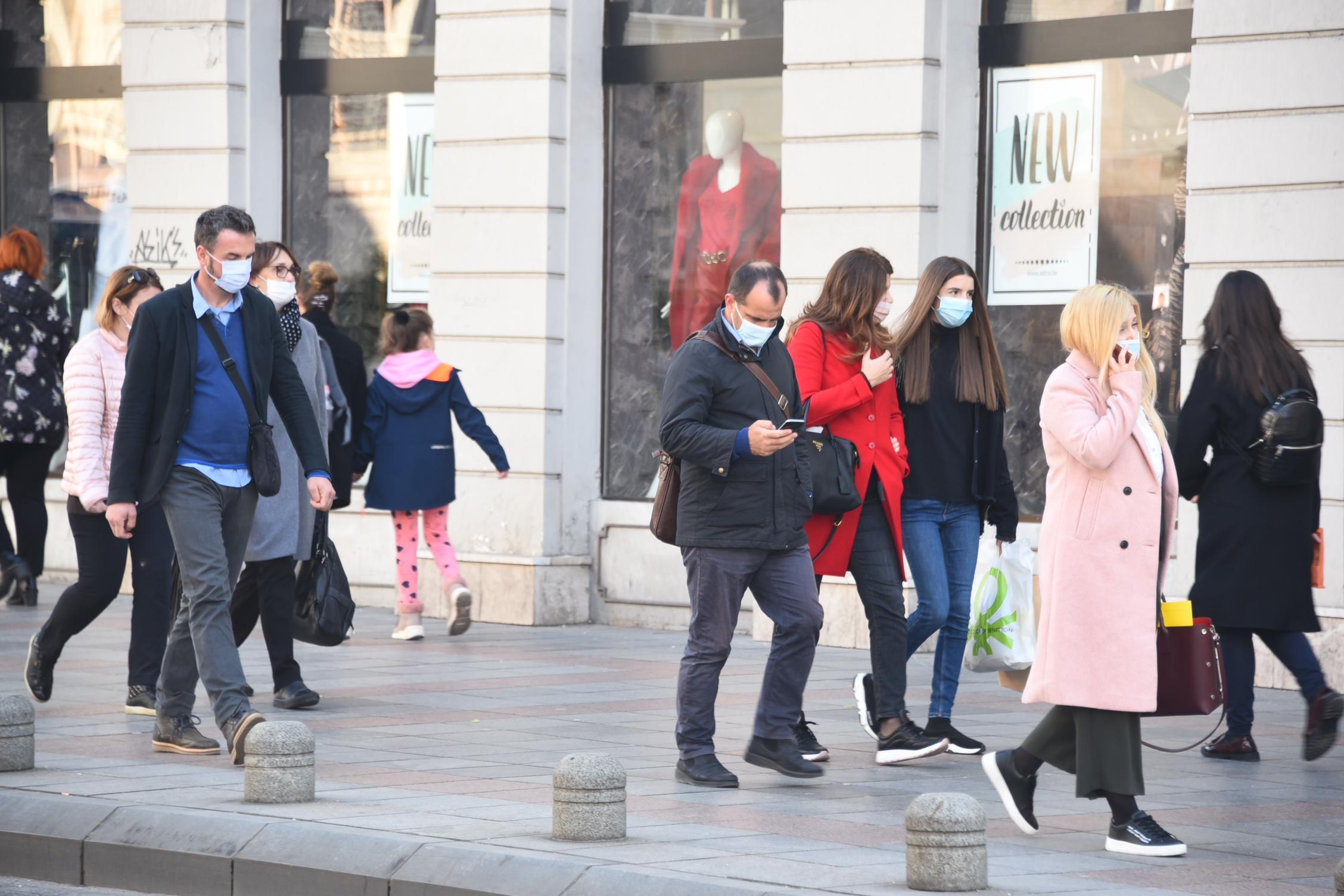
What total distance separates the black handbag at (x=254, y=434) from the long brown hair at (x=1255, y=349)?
11.2 feet

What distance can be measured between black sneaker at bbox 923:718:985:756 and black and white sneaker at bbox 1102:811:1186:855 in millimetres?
1811

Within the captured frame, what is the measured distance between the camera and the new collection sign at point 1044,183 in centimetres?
1143

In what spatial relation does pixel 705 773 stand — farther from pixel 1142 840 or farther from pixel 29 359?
pixel 29 359

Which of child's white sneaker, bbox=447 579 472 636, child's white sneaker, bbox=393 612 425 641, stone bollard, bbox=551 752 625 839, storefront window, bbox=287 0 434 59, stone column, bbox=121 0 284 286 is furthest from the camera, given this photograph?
stone column, bbox=121 0 284 286

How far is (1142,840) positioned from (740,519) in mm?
1700

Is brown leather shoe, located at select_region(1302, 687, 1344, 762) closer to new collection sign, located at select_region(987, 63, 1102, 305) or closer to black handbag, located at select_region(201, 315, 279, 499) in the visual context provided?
black handbag, located at select_region(201, 315, 279, 499)

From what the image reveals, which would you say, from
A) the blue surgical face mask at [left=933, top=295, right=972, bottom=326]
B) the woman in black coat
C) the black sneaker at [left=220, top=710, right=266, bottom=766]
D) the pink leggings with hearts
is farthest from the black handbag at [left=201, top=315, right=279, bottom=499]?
the pink leggings with hearts

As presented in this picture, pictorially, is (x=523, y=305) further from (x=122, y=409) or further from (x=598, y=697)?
(x=122, y=409)

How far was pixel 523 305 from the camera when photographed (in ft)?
41.7

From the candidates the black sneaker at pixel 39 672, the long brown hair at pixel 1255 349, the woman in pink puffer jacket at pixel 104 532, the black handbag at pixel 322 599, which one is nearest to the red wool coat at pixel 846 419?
the long brown hair at pixel 1255 349

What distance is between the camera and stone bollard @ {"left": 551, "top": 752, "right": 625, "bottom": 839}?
19.7 feet

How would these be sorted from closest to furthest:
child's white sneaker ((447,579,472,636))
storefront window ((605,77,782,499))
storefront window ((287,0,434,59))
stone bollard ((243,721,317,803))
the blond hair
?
the blond hair, stone bollard ((243,721,317,803)), child's white sneaker ((447,579,472,636)), storefront window ((605,77,782,499)), storefront window ((287,0,434,59))

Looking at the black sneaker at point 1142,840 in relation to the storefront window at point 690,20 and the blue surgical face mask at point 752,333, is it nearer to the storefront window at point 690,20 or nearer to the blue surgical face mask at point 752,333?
the blue surgical face mask at point 752,333

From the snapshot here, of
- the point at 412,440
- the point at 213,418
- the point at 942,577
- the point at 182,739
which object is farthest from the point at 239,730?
the point at 412,440
